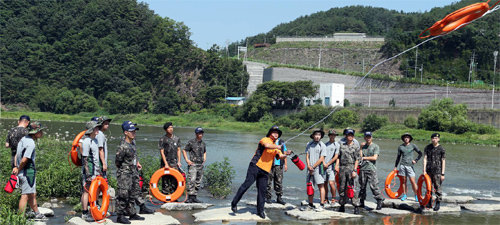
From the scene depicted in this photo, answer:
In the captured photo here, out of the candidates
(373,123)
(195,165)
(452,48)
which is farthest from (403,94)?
(195,165)

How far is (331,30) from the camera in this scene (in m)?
147

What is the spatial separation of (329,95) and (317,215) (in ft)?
195

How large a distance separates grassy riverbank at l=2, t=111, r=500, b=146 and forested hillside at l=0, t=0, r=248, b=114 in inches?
295

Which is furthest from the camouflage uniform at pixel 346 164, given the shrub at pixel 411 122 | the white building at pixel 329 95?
the white building at pixel 329 95

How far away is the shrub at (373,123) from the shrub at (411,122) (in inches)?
92.9

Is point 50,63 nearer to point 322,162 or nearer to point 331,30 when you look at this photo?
point 331,30

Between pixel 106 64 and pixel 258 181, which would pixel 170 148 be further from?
pixel 106 64

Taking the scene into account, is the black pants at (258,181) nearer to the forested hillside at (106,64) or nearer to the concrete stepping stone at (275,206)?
the concrete stepping stone at (275,206)

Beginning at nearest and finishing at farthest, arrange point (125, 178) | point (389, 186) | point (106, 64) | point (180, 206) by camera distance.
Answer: point (125, 178), point (180, 206), point (389, 186), point (106, 64)

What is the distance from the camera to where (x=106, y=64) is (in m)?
96.1

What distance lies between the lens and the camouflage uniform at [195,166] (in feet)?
38.1

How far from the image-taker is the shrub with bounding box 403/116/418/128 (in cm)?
5497

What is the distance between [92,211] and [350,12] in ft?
542

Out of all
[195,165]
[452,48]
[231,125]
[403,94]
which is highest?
[452,48]
